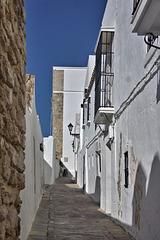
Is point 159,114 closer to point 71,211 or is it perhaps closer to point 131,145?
point 131,145

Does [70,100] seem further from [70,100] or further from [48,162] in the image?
[48,162]

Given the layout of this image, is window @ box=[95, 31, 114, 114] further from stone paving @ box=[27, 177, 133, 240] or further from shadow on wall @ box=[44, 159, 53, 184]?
shadow on wall @ box=[44, 159, 53, 184]

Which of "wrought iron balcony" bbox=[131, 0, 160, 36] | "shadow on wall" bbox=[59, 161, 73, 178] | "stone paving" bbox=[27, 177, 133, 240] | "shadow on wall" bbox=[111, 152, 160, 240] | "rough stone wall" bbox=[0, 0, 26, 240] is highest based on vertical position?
"wrought iron balcony" bbox=[131, 0, 160, 36]

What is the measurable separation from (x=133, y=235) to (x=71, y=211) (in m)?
4.03

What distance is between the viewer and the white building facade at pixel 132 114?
Result: 4844 mm

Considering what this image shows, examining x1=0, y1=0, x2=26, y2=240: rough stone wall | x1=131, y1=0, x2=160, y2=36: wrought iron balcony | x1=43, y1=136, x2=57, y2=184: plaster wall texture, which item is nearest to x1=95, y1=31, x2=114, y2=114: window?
x1=131, y1=0, x2=160, y2=36: wrought iron balcony

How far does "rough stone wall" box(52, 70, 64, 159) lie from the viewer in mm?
36469

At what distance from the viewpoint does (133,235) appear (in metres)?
6.12

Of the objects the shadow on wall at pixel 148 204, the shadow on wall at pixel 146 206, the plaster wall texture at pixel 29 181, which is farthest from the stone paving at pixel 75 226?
the shadow on wall at pixel 148 204

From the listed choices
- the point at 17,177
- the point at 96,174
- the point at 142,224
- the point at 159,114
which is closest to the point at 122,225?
the point at 142,224

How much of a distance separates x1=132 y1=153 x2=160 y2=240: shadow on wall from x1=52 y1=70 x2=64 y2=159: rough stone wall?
1186 inches

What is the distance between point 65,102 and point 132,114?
31.0 meters

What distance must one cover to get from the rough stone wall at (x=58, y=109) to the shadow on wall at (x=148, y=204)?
3012cm

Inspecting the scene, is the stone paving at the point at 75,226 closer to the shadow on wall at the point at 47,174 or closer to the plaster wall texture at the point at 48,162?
the shadow on wall at the point at 47,174
